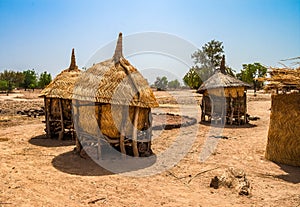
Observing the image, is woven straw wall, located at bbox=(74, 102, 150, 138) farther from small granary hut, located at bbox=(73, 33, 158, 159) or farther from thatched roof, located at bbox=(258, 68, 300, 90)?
thatched roof, located at bbox=(258, 68, 300, 90)

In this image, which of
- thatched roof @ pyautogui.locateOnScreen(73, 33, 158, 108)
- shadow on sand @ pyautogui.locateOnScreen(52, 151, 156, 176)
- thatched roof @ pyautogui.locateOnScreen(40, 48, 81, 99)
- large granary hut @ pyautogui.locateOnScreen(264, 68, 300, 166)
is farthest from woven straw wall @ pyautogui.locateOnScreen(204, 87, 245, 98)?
shadow on sand @ pyautogui.locateOnScreen(52, 151, 156, 176)

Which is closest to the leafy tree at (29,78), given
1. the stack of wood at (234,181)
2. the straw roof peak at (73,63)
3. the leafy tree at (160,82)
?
the leafy tree at (160,82)

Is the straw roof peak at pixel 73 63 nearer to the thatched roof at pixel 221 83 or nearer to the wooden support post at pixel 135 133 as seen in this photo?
the wooden support post at pixel 135 133

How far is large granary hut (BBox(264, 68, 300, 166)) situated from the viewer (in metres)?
7.05

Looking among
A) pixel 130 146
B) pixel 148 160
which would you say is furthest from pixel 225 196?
pixel 130 146

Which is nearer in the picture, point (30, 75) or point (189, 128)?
point (189, 128)

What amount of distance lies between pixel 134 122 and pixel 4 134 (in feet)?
22.0

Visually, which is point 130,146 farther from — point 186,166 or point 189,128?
point 189,128

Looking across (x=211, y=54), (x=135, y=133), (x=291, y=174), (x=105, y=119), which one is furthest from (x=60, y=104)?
(x=211, y=54)

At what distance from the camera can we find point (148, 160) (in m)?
7.98

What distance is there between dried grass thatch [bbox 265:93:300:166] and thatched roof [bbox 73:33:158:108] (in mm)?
3634

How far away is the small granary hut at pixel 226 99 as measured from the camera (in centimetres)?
1478

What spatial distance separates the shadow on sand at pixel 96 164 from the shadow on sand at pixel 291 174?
11.4 ft

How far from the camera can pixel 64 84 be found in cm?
1041
